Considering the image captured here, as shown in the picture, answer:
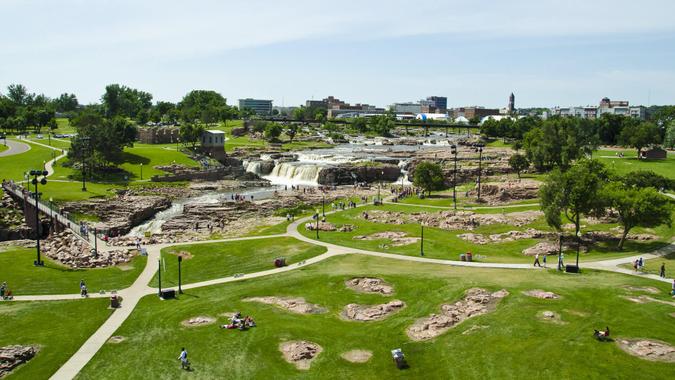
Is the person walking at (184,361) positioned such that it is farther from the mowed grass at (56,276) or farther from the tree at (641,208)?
the tree at (641,208)

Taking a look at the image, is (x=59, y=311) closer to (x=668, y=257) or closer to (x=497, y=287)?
(x=497, y=287)

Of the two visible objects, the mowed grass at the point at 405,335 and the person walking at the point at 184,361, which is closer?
the mowed grass at the point at 405,335

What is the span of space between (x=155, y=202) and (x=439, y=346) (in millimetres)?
65871

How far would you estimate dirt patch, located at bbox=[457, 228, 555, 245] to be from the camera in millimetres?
60094

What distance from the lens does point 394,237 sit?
200 feet

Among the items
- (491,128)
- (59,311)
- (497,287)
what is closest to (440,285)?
(497,287)

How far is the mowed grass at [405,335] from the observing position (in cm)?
2981

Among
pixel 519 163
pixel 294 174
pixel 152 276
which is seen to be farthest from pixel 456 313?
pixel 294 174

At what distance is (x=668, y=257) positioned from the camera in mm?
50188

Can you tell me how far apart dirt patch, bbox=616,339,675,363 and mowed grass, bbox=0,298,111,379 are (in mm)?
32492

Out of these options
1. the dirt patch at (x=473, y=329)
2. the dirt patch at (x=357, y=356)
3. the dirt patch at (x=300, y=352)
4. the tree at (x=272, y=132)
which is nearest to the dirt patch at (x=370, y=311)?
the dirt patch at (x=357, y=356)

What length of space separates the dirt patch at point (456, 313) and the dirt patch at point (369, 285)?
540 cm

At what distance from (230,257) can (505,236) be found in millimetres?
30798

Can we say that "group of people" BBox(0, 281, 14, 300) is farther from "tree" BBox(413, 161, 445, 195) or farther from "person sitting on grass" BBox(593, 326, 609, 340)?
"tree" BBox(413, 161, 445, 195)
